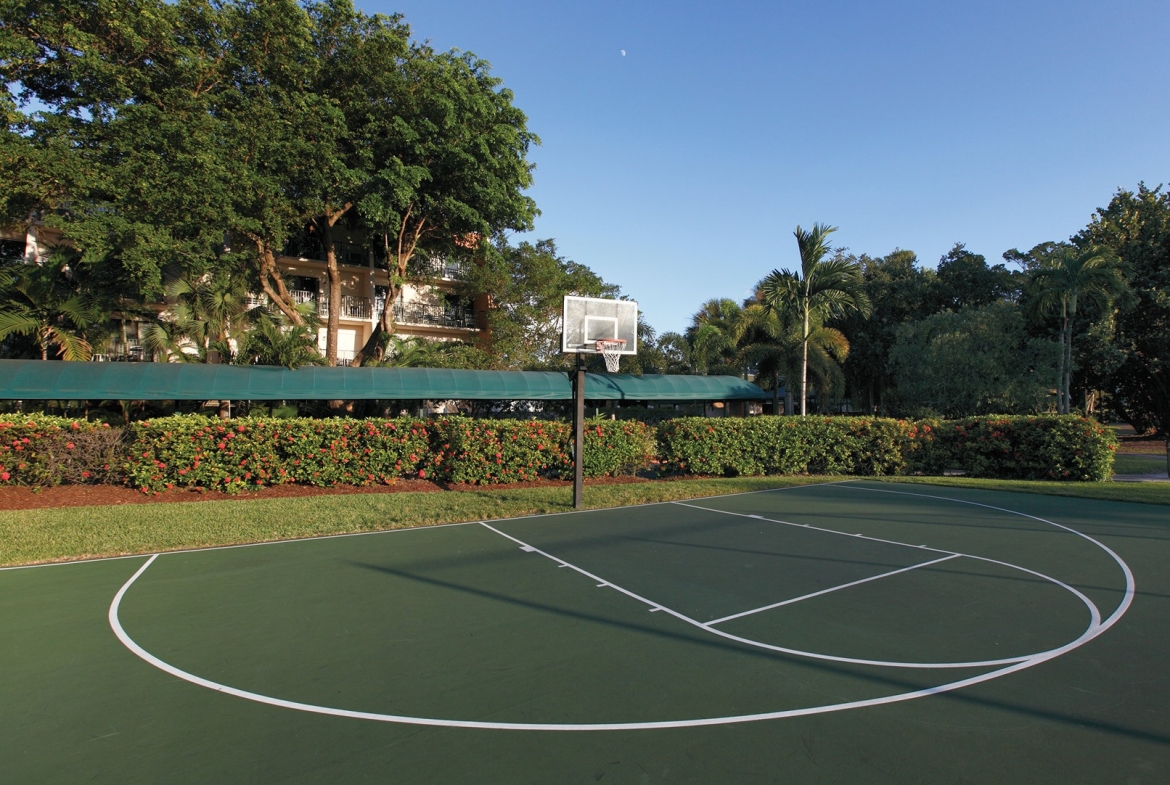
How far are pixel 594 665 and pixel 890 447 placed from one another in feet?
60.6

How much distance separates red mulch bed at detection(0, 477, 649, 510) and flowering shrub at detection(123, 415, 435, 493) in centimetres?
23

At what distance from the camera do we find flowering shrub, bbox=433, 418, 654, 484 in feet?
56.3

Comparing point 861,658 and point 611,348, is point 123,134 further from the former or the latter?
point 861,658

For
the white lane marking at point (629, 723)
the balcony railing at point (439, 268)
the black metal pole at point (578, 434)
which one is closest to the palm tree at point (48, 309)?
the balcony railing at point (439, 268)

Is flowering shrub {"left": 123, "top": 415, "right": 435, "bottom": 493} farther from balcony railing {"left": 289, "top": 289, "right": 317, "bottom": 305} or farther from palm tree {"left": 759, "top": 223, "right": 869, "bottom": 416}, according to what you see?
balcony railing {"left": 289, "top": 289, "right": 317, "bottom": 305}

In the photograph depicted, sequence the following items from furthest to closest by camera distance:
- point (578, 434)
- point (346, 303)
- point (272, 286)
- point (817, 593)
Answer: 1. point (346, 303)
2. point (272, 286)
3. point (578, 434)
4. point (817, 593)

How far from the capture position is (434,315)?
33438 mm

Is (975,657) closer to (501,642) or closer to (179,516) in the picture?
(501,642)

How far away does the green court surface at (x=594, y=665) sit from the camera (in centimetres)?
413

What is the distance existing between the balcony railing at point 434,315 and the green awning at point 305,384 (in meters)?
11.4

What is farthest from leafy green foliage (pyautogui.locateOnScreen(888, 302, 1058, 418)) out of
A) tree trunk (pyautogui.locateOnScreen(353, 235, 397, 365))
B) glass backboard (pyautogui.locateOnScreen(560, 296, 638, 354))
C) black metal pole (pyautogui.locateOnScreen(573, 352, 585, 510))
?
tree trunk (pyautogui.locateOnScreen(353, 235, 397, 365))

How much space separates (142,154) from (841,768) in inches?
939

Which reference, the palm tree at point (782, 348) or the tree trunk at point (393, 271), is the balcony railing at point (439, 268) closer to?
the tree trunk at point (393, 271)

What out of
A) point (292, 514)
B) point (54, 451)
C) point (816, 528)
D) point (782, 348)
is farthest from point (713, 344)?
point (54, 451)
